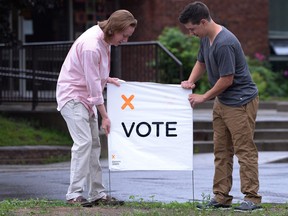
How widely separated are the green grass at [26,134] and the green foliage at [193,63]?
3.30 m

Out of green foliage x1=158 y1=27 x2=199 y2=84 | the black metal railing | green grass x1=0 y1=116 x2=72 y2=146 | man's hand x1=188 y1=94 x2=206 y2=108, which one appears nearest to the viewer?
man's hand x1=188 y1=94 x2=206 y2=108

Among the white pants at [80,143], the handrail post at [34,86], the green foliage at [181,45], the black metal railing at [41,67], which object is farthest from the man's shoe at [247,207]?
the green foliage at [181,45]

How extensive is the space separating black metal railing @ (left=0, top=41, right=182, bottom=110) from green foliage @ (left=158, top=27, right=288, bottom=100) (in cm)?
99

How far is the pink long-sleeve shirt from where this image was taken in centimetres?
868

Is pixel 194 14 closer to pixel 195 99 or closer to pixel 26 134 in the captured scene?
pixel 195 99

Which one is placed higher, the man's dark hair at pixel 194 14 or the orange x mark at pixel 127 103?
the man's dark hair at pixel 194 14

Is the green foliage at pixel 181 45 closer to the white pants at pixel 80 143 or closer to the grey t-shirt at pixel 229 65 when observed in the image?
the white pants at pixel 80 143

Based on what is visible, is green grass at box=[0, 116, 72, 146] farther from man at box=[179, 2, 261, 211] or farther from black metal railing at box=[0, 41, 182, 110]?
man at box=[179, 2, 261, 211]

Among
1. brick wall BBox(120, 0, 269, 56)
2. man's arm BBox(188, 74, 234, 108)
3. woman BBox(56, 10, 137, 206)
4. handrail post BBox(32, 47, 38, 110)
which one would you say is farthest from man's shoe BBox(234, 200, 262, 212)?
brick wall BBox(120, 0, 269, 56)

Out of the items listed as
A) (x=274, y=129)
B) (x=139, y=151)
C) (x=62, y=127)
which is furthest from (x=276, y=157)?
(x=139, y=151)

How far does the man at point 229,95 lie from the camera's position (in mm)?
8391

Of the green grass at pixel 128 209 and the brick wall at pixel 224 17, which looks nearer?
the green grass at pixel 128 209

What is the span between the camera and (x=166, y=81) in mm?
19453

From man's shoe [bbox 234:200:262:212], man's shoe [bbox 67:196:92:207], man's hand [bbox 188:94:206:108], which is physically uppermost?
man's hand [bbox 188:94:206:108]
